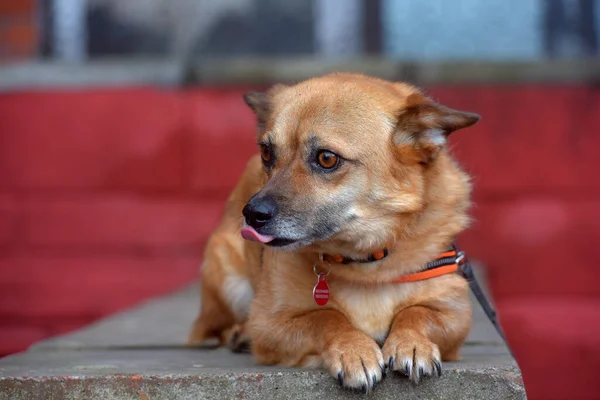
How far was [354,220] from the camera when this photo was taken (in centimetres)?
268

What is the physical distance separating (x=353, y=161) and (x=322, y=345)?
23.2 inches

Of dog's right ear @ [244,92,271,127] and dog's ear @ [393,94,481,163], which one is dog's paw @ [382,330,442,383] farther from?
dog's right ear @ [244,92,271,127]

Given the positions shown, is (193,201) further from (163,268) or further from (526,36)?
(526,36)

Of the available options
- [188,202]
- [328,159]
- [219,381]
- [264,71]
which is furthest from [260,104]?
[188,202]

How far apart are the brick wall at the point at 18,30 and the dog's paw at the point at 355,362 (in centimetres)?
369

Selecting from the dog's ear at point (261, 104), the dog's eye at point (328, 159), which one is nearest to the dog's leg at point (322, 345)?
the dog's eye at point (328, 159)

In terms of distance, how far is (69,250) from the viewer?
5.26 meters

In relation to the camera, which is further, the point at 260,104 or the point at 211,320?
the point at 211,320

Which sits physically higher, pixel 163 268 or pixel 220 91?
pixel 220 91

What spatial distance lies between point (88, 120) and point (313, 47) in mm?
1461

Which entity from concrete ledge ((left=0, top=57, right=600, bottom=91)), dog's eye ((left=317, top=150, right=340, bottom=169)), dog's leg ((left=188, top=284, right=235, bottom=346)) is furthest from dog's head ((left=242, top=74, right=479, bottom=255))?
concrete ledge ((left=0, top=57, right=600, bottom=91))

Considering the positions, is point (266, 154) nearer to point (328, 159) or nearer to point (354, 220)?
point (328, 159)

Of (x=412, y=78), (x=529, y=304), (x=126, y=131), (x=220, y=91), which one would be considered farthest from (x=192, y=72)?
(x=529, y=304)

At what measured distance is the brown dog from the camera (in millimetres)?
2617
